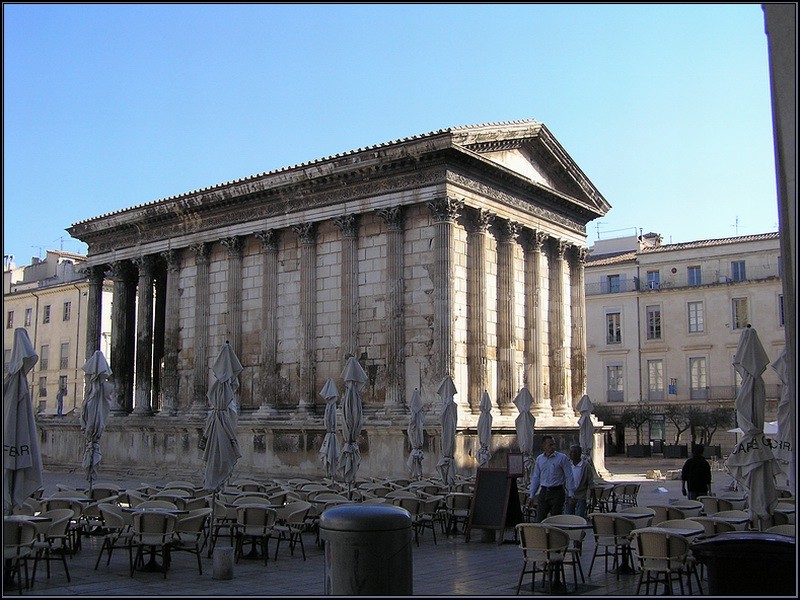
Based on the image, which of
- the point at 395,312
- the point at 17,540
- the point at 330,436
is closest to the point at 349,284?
the point at 395,312

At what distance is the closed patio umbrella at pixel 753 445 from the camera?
1232 centimetres

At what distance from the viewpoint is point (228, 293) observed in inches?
1283

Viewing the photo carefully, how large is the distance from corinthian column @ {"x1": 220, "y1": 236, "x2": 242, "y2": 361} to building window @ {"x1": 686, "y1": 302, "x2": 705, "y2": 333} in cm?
3105

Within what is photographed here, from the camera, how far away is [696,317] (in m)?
53.0

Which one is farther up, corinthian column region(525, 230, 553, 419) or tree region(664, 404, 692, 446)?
Answer: corinthian column region(525, 230, 553, 419)

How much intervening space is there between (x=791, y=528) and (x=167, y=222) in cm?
2842

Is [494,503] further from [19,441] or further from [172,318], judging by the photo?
[172,318]

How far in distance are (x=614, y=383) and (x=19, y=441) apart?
4899 cm

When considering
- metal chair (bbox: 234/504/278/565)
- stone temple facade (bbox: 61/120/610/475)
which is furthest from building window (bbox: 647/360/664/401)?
metal chair (bbox: 234/504/278/565)

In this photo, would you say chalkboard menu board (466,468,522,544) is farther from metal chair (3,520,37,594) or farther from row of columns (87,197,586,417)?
row of columns (87,197,586,417)

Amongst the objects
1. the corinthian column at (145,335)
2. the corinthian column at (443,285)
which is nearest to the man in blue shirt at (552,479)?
the corinthian column at (443,285)

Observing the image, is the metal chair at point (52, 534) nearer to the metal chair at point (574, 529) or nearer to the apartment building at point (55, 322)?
the metal chair at point (574, 529)

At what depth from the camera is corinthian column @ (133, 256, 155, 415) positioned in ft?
118

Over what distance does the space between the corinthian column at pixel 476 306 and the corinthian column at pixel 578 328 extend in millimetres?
6128
